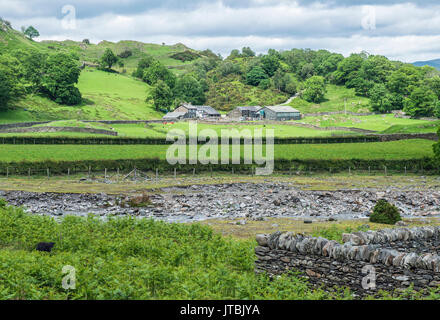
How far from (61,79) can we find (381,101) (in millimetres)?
118274

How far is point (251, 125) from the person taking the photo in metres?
131

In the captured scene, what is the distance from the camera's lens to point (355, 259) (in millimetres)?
17828

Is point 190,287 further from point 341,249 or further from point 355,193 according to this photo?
point 355,193

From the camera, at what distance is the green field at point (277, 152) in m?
65.8

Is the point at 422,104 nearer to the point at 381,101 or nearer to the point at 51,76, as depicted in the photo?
the point at 381,101

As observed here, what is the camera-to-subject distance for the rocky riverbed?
3584cm

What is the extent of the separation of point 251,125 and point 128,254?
376 feet

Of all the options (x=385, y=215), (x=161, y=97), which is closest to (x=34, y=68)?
(x=161, y=97)

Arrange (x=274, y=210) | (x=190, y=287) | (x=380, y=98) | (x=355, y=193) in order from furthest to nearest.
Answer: (x=380, y=98), (x=355, y=193), (x=274, y=210), (x=190, y=287)

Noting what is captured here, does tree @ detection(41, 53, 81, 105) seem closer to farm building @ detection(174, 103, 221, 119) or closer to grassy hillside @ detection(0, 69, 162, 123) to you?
grassy hillside @ detection(0, 69, 162, 123)

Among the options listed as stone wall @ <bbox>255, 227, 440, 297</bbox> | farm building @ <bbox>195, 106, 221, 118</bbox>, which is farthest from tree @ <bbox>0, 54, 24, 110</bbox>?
stone wall @ <bbox>255, 227, 440, 297</bbox>

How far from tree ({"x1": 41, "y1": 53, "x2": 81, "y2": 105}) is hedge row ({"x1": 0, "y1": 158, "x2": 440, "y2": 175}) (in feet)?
337

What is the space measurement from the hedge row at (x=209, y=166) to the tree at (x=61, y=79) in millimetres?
102849
